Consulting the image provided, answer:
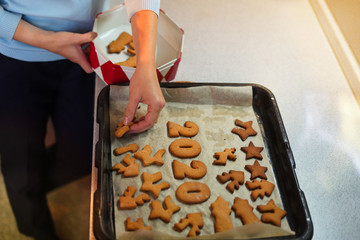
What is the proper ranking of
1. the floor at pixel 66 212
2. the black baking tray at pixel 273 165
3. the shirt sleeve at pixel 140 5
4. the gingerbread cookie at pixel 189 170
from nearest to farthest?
the black baking tray at pixel 273 165 < the gingerbread cookie at pixel 189 170 < the shirt sleeve at pixel 140 5 < the floor at pixel 66 212

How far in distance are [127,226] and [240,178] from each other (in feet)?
1.04

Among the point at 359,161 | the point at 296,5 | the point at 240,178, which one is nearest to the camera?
the point at 240,178

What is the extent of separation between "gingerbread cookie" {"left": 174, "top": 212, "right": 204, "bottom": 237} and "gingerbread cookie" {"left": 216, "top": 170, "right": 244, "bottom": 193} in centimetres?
12

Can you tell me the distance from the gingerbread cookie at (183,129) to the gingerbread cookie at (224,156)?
0.10 metres

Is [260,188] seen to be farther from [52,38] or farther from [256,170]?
[52,38]

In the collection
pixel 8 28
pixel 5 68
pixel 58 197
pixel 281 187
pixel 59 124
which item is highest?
pixel 8 28

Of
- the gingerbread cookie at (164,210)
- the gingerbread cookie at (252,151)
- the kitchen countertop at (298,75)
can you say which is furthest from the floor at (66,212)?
the gingerbread cookie at (252,151)

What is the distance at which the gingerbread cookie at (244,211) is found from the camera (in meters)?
0.81

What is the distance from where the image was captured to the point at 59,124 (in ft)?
4.03

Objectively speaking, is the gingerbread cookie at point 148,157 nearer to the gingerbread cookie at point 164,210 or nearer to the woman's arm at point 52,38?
the gingerbread cookie at point 164,210

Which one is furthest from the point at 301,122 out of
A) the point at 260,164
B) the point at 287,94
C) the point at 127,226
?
the point at 127,226

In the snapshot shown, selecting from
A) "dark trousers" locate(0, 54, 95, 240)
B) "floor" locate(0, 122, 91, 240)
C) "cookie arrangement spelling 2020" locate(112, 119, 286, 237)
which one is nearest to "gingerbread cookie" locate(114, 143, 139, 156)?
"cookie arrangement spelling 2020" locate(112, 119, 286, 237)

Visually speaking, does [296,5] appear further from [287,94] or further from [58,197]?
[58,197]

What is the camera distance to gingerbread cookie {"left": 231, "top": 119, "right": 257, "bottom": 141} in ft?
3.17
